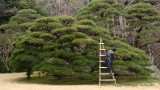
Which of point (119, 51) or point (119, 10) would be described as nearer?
point (119, 51)

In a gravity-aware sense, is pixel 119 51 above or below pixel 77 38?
below

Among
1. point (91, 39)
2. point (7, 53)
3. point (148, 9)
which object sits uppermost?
point (148, 9)

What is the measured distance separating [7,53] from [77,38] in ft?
32.4

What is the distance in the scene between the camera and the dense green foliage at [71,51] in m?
8.48

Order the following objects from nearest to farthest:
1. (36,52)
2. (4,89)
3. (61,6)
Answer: (4,89) → (36,52) → (61,6)

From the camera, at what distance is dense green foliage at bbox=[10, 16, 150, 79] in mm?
8477

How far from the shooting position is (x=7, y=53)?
16.6 meters

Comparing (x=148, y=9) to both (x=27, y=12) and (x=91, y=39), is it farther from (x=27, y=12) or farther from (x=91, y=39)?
(x=27, y=12)

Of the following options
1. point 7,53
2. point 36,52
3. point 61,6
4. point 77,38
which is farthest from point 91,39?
point 61,6

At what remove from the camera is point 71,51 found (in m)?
9.27

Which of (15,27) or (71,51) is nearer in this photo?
(71,51)

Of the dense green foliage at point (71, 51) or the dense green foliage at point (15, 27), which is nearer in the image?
the dense green foliage at point (71, 51)

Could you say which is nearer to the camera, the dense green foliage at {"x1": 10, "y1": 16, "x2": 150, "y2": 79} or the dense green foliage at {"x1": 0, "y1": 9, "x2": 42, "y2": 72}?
the dense green foliage at {"x1": 10, "y1": 16, "x2": 150, "y2": 79}

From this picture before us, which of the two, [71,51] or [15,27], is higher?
[15,27]
